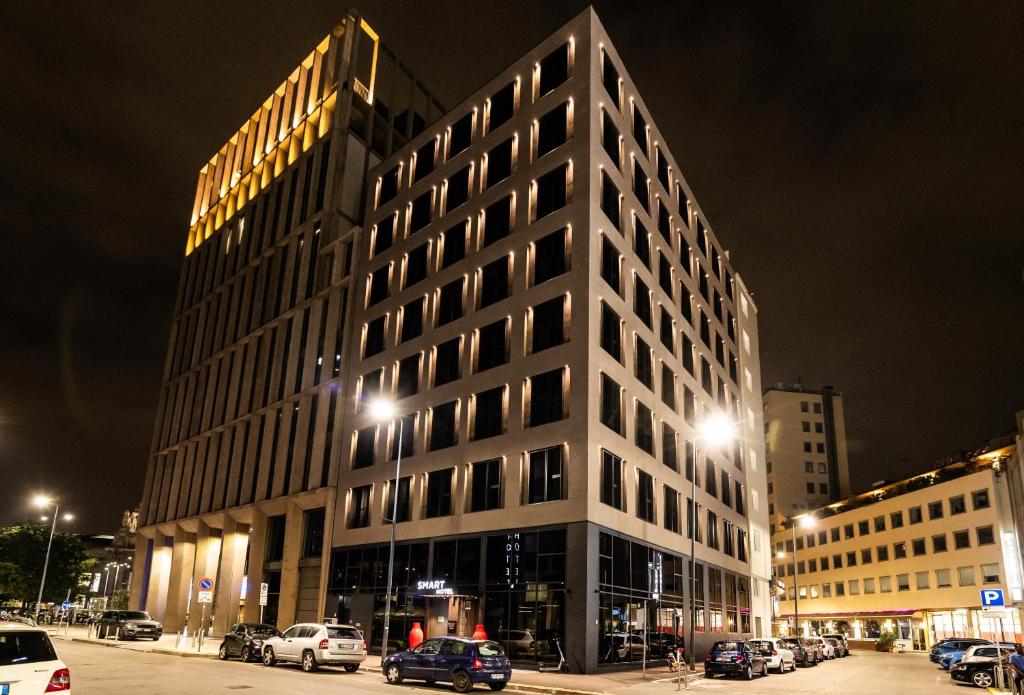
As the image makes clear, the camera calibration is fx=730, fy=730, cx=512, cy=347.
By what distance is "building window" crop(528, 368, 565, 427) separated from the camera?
3409 centimetres

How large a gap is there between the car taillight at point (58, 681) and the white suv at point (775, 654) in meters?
30.7

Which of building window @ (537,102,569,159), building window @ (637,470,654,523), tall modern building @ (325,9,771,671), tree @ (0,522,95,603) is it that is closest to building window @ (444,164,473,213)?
tall modern building @ (325,9,771,671)

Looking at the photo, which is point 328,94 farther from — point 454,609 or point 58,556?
point 58,556

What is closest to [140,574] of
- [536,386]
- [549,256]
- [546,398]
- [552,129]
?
[536,386]

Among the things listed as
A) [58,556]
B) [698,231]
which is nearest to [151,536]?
[58,556]

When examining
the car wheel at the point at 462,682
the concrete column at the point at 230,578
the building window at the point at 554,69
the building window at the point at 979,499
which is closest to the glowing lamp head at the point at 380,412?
the concrete column at the point at 230,578

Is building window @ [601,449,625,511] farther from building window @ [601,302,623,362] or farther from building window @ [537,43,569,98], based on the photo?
building window @ [537,43,569,98]

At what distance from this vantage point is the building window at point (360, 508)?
43281 millimetres

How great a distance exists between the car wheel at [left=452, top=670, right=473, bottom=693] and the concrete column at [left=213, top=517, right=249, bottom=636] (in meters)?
32.0

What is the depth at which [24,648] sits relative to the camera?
34.8 ft

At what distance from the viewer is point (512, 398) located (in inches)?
1421

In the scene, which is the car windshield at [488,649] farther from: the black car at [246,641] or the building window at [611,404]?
the building window at [611,404]

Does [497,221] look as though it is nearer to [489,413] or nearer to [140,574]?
[489,413]

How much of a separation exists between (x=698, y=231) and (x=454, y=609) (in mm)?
37149
